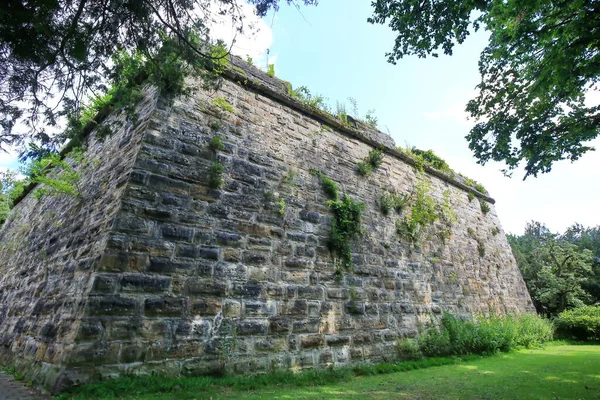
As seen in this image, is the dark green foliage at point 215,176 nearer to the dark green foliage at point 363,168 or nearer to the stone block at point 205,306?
the stone block at point 205,306

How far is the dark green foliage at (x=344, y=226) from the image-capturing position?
18.9 ft

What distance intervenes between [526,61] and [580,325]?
A: 9.49m

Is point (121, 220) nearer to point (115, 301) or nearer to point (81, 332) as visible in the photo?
point (115, 301)

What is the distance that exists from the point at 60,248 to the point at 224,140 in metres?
2.90

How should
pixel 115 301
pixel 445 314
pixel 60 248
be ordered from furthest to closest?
1. pixel 445 314
2. pixel 60 248
3. pixel 115 301

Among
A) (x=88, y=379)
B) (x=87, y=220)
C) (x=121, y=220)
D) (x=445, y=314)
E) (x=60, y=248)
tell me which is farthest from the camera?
(x=445, y=314)

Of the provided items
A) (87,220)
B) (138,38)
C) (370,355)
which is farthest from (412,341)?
(138,38)

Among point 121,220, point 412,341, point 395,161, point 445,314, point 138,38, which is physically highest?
point 395,161

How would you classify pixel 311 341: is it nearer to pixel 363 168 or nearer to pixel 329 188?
pixel 329 188

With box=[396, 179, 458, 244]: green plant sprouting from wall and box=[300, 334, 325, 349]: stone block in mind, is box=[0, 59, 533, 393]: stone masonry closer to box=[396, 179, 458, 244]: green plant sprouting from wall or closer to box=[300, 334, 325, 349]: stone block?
box=[300, 334, 325, 349]: stone block

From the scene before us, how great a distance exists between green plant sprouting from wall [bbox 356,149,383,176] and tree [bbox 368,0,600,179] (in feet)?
6.65

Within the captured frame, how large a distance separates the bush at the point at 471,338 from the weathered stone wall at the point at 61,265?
515cm

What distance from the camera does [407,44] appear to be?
572 centimetres

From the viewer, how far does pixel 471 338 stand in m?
6.97
